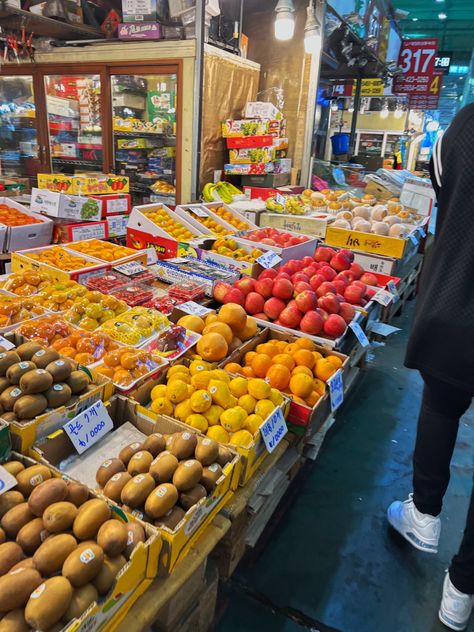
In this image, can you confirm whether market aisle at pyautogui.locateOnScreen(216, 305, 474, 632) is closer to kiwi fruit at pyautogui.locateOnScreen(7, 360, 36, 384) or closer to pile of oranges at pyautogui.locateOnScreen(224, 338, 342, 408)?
pile of oranges at pyautogui.locateOnScreen(224, 338, 342, 408)

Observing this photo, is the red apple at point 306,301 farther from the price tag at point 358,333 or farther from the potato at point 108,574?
the potato at point 108,574

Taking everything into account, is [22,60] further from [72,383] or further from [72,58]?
[72,383]

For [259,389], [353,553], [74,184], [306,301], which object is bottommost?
[353,553]

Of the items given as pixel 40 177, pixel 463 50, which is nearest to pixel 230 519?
pixel 40 177

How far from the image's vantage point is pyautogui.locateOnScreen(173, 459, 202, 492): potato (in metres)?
1.26

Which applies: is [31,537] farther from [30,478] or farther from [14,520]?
[30,478]

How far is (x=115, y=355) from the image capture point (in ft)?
6.31

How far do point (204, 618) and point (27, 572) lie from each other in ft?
2.70

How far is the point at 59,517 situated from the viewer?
106 centimetres

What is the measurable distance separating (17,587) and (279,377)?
133 centimetres

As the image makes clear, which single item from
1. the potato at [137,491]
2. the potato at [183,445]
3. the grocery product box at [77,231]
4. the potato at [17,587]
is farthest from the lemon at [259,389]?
the grocery product box at [77,231]

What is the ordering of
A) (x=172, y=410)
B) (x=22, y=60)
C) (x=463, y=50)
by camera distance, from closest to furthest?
1. (x=172, y=410)
2. (x=22, y=60)
3. (x=463, y=50)

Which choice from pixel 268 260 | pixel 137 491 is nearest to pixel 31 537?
pixel 137 491

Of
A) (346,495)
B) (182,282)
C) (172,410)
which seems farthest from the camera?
(182,282)
